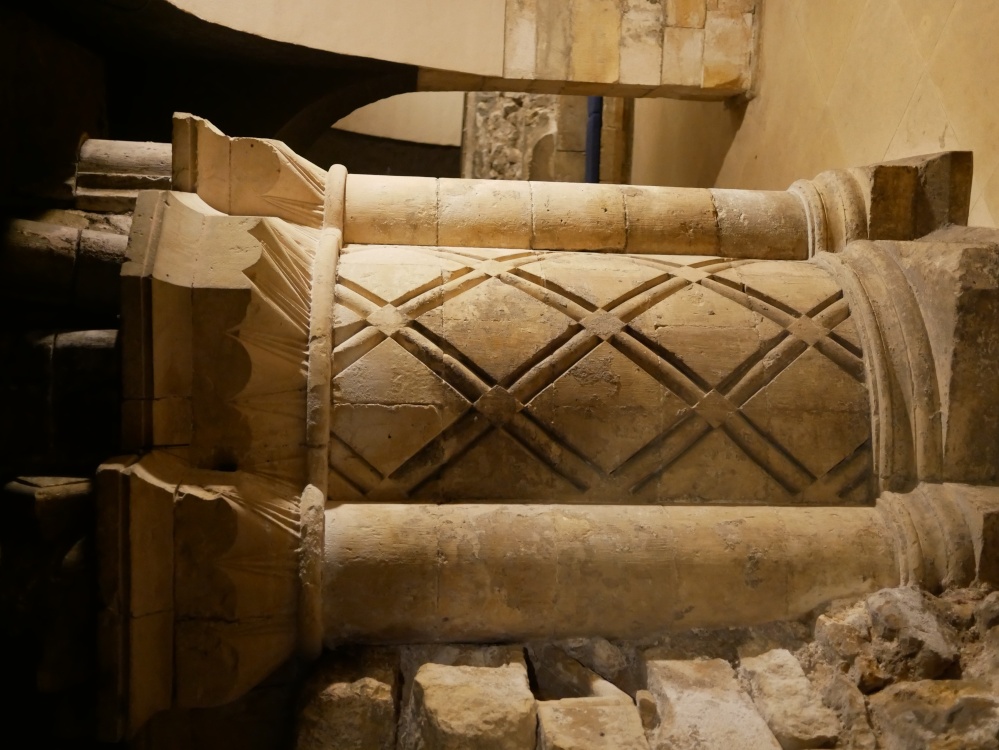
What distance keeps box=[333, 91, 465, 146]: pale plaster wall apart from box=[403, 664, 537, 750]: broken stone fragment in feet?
23.5

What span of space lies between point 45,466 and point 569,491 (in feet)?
4.89

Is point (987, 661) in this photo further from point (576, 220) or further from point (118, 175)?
point (118, 175)

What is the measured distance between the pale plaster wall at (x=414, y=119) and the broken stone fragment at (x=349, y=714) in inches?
280

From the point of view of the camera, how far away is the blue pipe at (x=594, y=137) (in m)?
7.95

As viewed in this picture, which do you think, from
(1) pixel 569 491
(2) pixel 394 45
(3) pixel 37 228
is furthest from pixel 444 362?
(2) pixel 394 45

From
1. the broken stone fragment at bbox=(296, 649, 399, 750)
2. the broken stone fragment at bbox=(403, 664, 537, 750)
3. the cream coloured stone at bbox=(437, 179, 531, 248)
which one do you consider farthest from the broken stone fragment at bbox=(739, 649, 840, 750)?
the cream coloured stone at bbox=(437, 179, 531, 248)

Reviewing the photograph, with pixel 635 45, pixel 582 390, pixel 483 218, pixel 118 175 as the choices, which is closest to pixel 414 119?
pixel 635 45

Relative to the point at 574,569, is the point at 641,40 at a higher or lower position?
higher

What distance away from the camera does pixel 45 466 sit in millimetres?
2160

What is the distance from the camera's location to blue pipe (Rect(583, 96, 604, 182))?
795cm

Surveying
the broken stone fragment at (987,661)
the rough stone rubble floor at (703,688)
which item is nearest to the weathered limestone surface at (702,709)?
the rough stone rubble floor at (703,688)

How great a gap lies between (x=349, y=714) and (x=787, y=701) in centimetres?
115

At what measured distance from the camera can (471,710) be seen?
1951 mm

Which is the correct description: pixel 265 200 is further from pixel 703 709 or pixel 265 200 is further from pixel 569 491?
pixel 703 709
